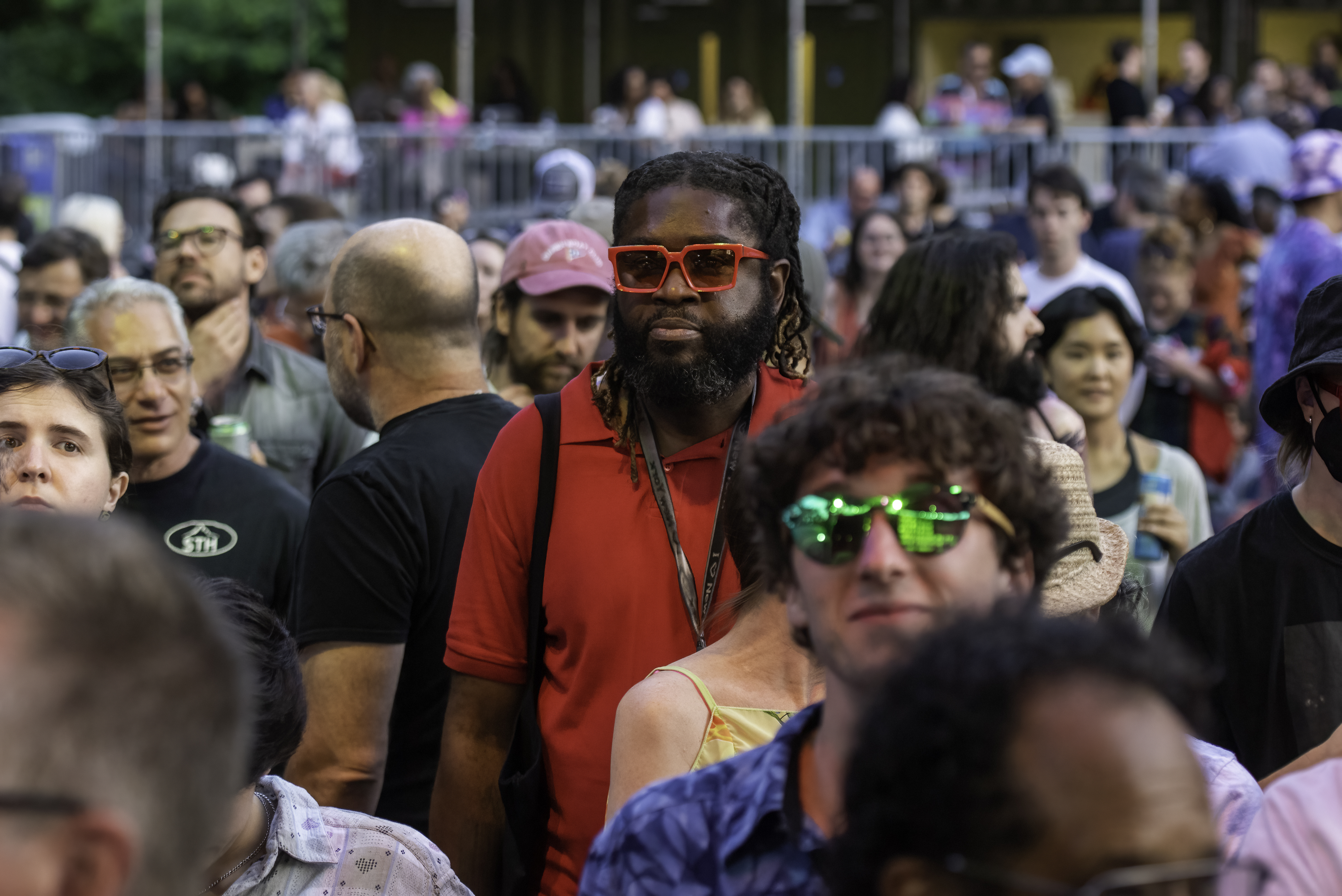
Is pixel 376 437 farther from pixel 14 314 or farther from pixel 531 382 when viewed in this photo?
pixel 14 314

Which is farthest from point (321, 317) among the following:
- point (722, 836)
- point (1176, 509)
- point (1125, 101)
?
point (1125, 101)

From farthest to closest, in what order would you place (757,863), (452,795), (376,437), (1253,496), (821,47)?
(821,47), (1253,496), (376,437), (452,795), (757,863)

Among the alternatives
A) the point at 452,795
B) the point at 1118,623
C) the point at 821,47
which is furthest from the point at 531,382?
the point at 821,47

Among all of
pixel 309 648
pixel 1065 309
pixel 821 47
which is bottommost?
pixel 309 648

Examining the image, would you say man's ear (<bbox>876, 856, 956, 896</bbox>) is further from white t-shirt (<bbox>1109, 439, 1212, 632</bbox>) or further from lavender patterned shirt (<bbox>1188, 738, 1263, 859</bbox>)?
white t-shirt (<bbox>1109, 439, 1212, 632</bbox>)

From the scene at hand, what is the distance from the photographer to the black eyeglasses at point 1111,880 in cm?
147

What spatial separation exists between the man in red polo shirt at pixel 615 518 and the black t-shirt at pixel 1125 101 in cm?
1316

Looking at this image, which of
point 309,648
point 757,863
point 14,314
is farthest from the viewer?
point 14,314

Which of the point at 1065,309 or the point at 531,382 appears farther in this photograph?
the point at 1065,309

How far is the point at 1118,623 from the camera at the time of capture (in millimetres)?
1708

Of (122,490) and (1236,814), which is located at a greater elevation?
(122,490)

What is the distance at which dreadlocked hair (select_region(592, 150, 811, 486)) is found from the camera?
3.21 meters

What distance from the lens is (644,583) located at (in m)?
3.02

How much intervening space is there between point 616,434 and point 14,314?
6.22 m
